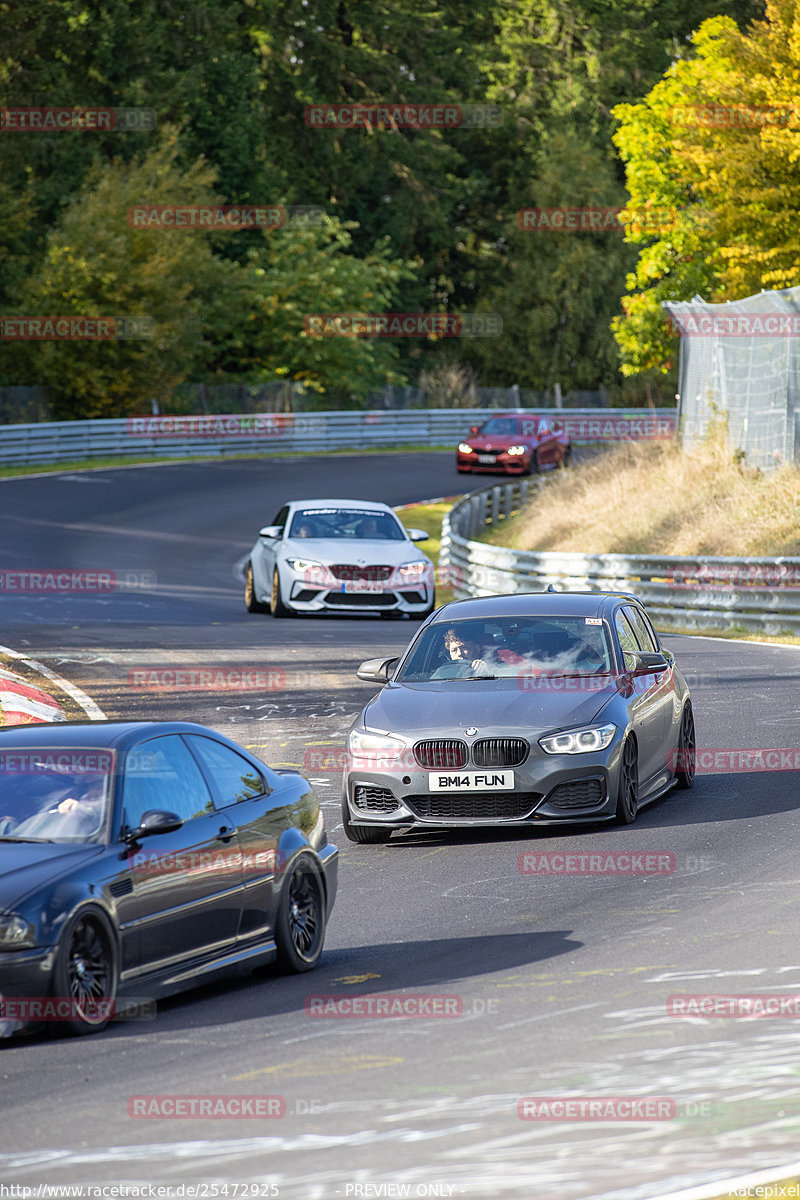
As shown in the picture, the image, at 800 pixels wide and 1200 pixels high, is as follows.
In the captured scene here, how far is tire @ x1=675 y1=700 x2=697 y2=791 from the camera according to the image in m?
13.1

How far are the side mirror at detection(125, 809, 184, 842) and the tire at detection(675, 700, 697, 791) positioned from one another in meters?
6.19

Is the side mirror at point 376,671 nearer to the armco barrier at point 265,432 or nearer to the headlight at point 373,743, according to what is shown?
the headlight at point 373,743

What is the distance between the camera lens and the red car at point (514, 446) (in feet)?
158

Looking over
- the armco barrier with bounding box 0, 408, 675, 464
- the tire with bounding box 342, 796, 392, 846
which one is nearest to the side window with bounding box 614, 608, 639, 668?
the tire with bounding box 342, 796, 392, 846

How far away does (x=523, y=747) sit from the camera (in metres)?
11.1

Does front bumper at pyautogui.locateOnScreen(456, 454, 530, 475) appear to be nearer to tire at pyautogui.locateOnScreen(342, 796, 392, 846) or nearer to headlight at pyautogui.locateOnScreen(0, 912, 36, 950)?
tire at pyautogui.locateOnScreen(342, 796, 392, 846)

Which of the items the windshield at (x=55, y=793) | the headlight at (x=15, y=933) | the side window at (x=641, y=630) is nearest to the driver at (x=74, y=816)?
the windshield at (x=55, y=793)

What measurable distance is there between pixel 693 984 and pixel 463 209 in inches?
3117

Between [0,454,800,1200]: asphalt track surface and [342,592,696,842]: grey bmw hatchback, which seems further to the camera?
[342,592,696,842]: grey bmw hatchback

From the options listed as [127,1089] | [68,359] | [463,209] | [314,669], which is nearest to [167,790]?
[127,1089]

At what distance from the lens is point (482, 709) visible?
37.3 ft

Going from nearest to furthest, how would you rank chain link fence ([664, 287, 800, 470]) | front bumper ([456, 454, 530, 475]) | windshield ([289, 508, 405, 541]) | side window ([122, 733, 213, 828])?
side window ([122, 733, 213, 828]), windshield ([289, 508, 405, 541]), chain link fence ([664, 287, 800, 470]), front bumper ([456, 454, 530, 475])

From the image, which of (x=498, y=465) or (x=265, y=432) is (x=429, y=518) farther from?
(x=265, y=432)

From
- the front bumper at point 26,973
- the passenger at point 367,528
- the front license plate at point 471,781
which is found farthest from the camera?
the passenger at point 367,528
